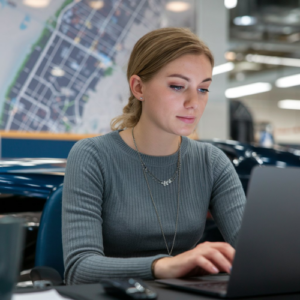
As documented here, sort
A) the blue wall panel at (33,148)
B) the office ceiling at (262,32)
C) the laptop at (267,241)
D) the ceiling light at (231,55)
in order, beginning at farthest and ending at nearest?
the ceiling light at (231,55)
the office ceiling at (262,32)
the blue wall panel at (33,148)
the laptop at (267,241)

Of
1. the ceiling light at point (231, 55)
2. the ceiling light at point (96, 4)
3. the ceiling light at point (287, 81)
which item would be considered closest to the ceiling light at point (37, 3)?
the ceiling light at point (96, 4)

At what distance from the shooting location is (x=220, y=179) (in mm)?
1271

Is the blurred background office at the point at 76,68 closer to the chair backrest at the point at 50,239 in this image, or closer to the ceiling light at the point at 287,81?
the chair backrest at the point at 50,239

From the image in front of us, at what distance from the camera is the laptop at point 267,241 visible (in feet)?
1.99

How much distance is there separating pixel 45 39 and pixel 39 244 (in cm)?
249

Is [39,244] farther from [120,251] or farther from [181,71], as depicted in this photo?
[181,71]

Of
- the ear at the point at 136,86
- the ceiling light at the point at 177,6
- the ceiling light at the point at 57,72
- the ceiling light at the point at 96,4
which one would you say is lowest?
the ear at the point at 136,86

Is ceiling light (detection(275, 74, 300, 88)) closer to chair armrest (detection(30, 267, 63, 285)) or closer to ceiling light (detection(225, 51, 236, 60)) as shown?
ceiling light (detection(225, 51, 236, 60))

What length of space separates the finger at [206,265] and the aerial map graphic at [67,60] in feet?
8.93

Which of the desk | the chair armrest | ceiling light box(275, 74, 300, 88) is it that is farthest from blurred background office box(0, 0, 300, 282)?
ceiling light box(275, 74, 300, 88)

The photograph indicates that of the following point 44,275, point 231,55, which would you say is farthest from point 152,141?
point 231,55

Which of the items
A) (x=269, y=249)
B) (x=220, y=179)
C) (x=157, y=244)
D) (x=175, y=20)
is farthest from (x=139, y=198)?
(x=175, y=20)

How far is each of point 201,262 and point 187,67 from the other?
0.59 meters

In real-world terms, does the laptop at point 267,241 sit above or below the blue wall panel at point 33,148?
below
